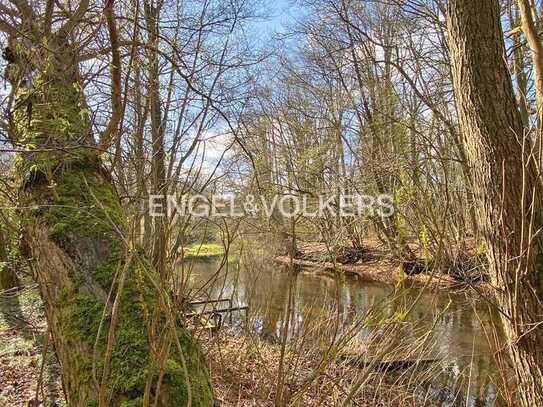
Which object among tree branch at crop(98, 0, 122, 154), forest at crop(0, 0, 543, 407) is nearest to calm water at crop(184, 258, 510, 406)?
forest at crop(0, 0, 543, 407)

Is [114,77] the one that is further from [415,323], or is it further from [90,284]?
[415,323]

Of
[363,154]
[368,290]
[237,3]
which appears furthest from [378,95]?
[237,3]

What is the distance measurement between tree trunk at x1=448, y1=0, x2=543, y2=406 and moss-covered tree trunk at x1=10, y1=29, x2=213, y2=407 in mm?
1936

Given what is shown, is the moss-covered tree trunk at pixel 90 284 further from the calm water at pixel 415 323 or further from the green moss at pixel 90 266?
the calm water at pixel 415 323

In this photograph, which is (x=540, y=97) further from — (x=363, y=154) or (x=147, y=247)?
(x=363, y=154)

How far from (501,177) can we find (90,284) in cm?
250

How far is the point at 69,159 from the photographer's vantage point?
2842 mm

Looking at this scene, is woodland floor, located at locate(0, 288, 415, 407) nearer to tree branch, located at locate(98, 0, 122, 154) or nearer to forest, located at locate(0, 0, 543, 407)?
forest, located at locate(0, 0, 543, 407)

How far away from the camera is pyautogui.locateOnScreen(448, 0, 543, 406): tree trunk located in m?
2.49

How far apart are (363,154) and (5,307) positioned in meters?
9.79

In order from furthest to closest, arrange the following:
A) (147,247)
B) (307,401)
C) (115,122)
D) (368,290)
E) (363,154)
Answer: (363,154) < (368,290) < (307,401) < (115,122) < (147,247)

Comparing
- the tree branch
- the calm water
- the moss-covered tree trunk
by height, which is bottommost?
the calm water

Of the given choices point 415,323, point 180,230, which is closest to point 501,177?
point 415,323

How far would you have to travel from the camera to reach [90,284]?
6.88 feet
